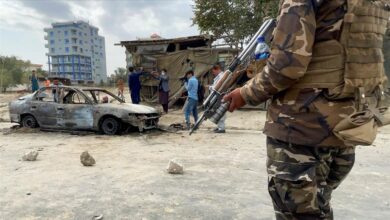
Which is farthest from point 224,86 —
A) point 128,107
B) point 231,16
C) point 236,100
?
point 231,16

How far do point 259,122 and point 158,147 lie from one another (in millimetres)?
4802

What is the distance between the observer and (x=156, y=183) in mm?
4270

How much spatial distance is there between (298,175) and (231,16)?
17.7 m

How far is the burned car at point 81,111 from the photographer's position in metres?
8.51

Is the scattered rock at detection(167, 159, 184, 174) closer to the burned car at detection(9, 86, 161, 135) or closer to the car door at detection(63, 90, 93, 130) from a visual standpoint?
the burned car at detection(9, 86, 161, 135)

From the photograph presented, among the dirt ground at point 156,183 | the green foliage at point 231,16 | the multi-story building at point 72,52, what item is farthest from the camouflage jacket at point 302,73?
the multi-story building at point 72,52

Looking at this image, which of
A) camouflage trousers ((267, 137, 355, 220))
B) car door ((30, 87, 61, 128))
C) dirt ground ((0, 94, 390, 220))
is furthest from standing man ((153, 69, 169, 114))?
camouflage trousers ((267, 137, 355, 220))

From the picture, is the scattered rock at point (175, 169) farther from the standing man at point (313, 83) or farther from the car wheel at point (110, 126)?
the car wheel at point (110, 126)

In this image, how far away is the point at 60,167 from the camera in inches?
207

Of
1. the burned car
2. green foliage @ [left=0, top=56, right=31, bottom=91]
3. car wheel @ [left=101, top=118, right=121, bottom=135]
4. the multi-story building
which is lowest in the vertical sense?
car wheel @ [left=101, top=118, right=121, bottom=135]

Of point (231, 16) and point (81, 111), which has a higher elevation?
point (231, 16)

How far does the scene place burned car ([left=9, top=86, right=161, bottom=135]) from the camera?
8508 mm

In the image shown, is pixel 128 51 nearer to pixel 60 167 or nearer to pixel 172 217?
pixel 60 167

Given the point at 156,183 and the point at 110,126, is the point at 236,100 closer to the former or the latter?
the point at 156,183
